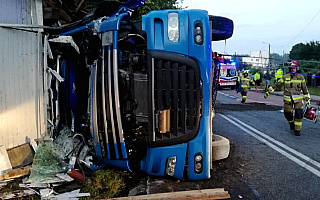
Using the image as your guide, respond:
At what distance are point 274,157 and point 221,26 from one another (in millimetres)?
2395

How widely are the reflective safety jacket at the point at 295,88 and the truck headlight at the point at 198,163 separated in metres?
4.59

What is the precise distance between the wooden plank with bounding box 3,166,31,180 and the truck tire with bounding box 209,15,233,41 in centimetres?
321

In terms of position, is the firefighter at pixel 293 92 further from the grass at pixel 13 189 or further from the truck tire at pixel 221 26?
the grass at pixel 13 189

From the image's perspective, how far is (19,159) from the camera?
4660mm

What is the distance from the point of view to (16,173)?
13.8 feet

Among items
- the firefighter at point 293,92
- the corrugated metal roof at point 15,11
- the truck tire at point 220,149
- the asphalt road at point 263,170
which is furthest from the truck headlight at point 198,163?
the firefighter at point 293,92

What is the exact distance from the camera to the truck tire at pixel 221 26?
14.7 ft

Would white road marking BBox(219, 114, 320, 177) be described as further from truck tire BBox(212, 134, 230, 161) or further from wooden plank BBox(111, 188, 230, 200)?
wooden plank BBox(111, 188, 230, 200)

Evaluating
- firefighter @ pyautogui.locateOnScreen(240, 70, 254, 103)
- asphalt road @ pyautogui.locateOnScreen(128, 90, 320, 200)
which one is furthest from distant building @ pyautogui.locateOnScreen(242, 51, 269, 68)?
asphalt road @ pyautogui.locateOnScreen(128, 90, 320, 200)

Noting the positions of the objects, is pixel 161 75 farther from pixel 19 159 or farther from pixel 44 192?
pixel 19 159

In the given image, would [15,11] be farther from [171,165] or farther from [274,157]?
[274,157]

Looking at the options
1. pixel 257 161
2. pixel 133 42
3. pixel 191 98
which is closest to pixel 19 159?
pixel 133 42

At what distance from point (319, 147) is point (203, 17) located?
3829mm

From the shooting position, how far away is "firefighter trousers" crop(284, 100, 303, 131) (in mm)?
7273
